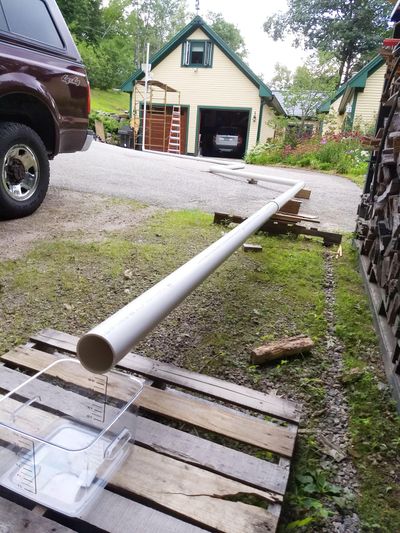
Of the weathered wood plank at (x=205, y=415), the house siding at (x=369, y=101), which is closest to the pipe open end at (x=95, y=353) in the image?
the weathered wood plank at (x=205, y=415)

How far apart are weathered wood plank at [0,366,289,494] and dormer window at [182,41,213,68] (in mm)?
21319

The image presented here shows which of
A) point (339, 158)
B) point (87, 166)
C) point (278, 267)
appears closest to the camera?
point (278, 267)

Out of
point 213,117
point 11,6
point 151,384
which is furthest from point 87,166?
point 213,117

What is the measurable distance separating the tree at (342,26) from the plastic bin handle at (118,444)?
36062 mm

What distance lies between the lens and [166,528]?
1.37 metres

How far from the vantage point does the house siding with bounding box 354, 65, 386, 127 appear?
17578 millimetres

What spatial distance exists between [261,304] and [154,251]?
132 cm

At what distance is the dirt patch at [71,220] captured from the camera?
4078 mm

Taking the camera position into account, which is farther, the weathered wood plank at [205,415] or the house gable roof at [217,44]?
the house gable roof at [217,44]

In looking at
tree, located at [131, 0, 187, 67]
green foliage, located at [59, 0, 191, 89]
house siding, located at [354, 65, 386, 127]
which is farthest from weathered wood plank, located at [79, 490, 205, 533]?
tree, located at [131, 0, 187, 67]

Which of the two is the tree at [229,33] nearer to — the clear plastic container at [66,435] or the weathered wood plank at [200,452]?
the clear plastic container at [66,435]

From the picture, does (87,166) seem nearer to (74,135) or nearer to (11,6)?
(74,135)

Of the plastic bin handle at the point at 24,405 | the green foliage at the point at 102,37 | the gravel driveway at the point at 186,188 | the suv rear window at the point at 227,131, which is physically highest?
the green foliage at the point at 102,37

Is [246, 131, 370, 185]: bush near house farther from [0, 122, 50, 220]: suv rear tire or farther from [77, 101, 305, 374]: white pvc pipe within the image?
[77, 101, 305, 374]: white pvc pipe
